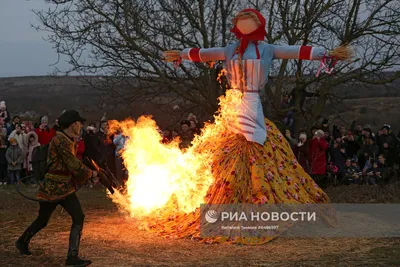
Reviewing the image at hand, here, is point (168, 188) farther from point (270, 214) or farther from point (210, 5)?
point (210, 5)

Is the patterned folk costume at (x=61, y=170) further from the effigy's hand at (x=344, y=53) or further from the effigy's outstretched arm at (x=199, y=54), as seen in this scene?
the effigy's hand at (x=344, y=53)

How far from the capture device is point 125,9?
11.5 m

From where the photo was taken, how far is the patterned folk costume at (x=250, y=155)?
7309 millimetres

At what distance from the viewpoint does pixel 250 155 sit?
7.43 m

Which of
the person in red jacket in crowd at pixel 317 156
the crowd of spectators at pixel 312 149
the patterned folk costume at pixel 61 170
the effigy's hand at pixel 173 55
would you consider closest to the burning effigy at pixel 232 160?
the effigy's hand at pixel 173 55

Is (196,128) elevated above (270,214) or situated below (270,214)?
above

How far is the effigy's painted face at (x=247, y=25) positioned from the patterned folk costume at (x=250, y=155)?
0.20 ft

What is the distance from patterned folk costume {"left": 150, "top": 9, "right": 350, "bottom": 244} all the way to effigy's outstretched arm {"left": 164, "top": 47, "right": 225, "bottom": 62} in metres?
0.15

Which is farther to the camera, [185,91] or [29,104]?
[29,104]

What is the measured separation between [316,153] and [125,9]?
4.85 m

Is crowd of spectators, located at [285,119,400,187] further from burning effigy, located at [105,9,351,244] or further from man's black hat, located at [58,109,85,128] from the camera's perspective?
man's black hat, located at [58,109,85,128]

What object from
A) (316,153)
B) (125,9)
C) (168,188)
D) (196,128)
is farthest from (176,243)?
(125,9)

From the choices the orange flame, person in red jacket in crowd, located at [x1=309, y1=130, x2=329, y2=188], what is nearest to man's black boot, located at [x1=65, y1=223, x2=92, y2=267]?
the orange flame

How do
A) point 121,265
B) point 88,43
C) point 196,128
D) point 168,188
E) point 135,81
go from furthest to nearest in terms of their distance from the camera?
point 135,81 → point 88,43 → point 196,128 → point 168,188 → point 121,265
